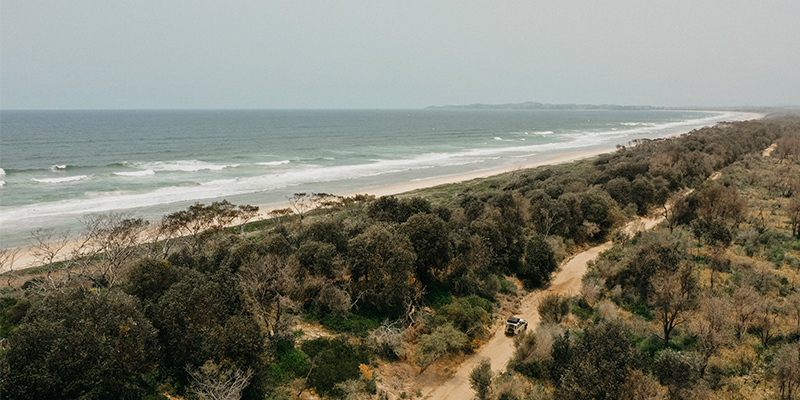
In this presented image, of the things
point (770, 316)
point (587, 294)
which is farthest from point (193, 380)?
point (770, 316)

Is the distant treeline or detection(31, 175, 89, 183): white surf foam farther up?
detection(31, 175, 89, 183): white surf foam

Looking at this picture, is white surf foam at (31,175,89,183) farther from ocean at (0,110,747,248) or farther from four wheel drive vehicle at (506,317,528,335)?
four wheel drive vehicle at (506,317,528,335)

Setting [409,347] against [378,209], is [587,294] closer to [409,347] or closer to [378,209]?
[409,347]

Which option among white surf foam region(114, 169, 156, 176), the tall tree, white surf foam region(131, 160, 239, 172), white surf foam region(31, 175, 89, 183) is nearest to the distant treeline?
the tall tree

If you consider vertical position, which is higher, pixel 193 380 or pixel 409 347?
pixel 193 380

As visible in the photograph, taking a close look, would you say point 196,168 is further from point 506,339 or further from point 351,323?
point 506,339

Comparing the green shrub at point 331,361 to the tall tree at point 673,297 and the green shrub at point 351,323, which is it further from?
the tall tree at point 673,297
